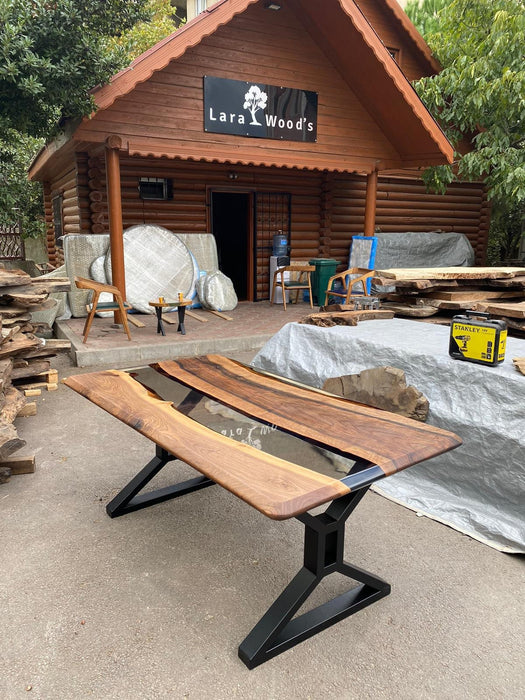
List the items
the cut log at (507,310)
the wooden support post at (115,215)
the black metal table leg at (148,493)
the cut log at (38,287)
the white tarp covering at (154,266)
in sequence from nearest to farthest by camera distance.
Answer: the black metal table leg at (148,493)
the cut log at (507,310)
the cut log at (38,287)
the wooden support post at (115,215)
the white tarp covering at (154,266)

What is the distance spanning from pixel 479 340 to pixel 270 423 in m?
1.45

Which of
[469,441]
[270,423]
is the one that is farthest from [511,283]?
[270,423]

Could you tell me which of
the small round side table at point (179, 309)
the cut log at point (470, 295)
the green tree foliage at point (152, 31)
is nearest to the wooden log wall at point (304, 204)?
the small round side table at point (179, 309)

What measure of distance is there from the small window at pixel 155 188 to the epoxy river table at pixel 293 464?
714 centimetres

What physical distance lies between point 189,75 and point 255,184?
2992mm

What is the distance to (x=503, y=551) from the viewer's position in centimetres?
249

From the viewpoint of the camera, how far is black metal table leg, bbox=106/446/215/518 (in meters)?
2.78

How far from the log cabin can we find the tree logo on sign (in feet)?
0.05

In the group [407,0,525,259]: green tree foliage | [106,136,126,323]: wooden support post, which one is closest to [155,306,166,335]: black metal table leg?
[106,136,126,323]: wooden support post

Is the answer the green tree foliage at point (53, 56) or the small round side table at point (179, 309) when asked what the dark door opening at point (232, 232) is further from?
the green tree foliage at point (53, 56)

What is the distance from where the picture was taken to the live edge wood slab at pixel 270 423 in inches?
62.2

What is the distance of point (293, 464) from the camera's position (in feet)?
5.87

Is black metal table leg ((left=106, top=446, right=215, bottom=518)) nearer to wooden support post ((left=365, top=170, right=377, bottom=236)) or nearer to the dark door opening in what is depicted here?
wooden support post ((left=365, top=170, right=377, bottom=236))

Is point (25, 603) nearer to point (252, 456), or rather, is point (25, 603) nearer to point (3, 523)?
point (3, 523)
